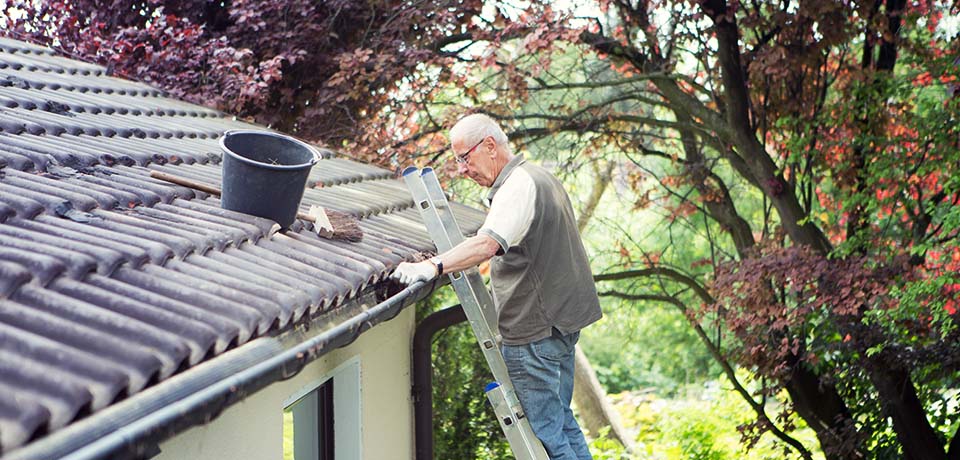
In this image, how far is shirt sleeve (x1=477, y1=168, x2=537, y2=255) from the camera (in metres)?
3.44

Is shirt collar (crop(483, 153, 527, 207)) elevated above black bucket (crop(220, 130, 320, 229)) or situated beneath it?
elevated above

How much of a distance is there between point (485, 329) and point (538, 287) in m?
0.28

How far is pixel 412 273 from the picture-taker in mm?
3133

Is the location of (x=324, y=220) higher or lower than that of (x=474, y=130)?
lower

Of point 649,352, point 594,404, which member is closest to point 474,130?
point 594,404

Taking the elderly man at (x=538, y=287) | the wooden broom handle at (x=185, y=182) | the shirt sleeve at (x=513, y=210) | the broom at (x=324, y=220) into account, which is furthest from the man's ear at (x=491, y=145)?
the wooden broom handle at (x=185, y=182)

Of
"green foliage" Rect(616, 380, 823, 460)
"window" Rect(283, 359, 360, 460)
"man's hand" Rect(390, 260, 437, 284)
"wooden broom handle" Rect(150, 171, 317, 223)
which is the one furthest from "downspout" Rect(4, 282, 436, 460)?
"green foliage" Rect(616, 380, 823, 460)

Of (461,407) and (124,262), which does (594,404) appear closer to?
(461,407)

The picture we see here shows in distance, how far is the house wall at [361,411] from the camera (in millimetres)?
2725

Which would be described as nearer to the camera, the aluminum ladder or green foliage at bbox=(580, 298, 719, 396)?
the aluminum ladder

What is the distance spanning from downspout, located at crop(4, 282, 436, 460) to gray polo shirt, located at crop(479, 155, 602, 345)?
134 cm

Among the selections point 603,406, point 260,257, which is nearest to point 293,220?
point 260,257

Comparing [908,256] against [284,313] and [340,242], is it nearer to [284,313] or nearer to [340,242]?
[340,242]

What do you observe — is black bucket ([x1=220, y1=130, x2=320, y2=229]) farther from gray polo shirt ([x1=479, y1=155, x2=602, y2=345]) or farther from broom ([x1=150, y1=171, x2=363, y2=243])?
gray polo shirt ([x1=479, y1=155, x2=602, y2=345])
